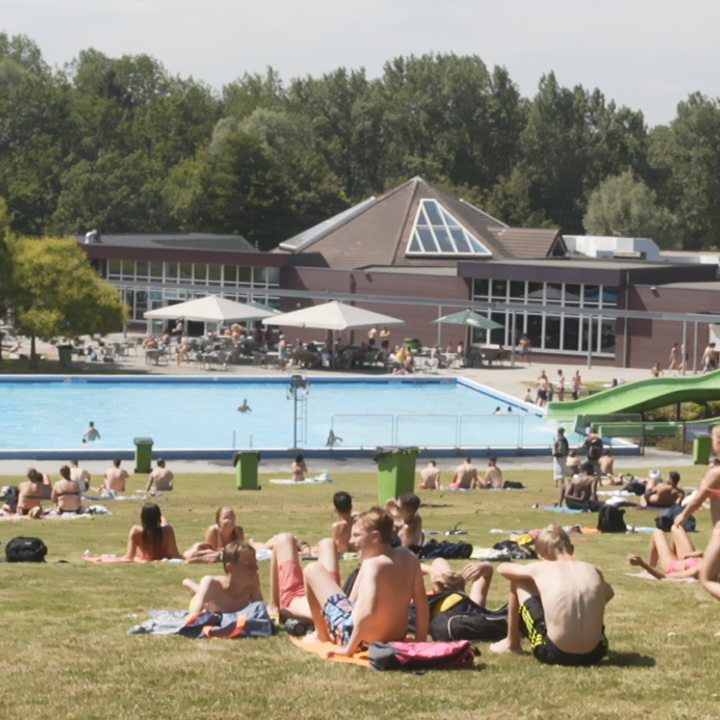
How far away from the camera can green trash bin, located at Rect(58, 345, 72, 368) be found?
4297cm

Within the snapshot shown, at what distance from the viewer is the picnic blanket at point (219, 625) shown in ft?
30.6

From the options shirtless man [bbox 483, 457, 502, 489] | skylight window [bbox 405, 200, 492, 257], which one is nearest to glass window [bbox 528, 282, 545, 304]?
skylight window [bbox 405, 200, 492, 257]

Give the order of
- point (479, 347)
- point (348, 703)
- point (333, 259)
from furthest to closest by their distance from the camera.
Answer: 1. point (333, 259)
2. point (479, 347)
3. point (348, 703)

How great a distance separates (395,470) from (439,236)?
37.4m

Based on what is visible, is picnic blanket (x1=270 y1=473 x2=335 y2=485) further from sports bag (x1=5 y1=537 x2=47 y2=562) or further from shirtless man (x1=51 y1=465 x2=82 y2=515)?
sports bag (x1=5 y1=537 x2=47 y2=562)

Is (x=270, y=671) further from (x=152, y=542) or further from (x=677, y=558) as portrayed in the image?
(x=152, y=542)

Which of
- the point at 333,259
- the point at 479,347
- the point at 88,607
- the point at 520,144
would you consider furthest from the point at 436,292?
the point at 520,144

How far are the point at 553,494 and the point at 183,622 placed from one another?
14.8m

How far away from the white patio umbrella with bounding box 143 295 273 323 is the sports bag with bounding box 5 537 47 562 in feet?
104

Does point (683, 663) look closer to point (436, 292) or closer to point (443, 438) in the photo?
point (443, 438)

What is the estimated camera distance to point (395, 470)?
21.4 m

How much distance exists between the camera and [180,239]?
62.6 metres

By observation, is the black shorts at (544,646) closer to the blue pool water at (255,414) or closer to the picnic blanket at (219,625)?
the picnic blanket at (219,625)

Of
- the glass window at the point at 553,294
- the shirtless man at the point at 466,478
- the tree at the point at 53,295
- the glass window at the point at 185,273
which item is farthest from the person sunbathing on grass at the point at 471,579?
the glass window at the point at 185,273
